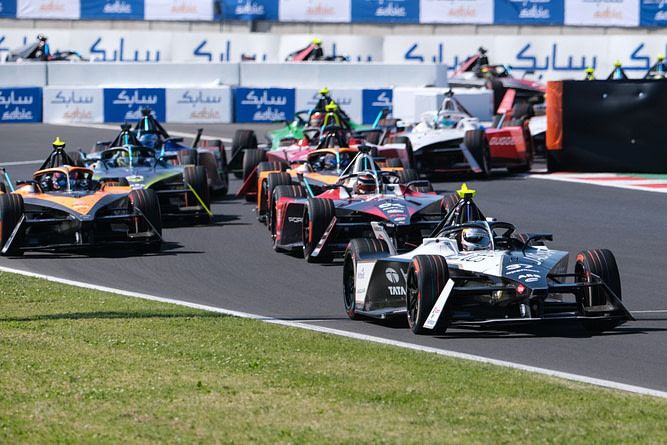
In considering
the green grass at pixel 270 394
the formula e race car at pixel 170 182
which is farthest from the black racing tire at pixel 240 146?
the green grass at pixel 270 394

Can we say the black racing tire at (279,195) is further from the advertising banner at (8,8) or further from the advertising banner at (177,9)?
the advertising banner at (8,8)

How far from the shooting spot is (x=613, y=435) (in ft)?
21.3

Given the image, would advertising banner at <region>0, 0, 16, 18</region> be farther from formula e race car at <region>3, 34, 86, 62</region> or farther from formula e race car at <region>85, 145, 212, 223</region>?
formula e race car at <region>85, 145, 212, 223</region>

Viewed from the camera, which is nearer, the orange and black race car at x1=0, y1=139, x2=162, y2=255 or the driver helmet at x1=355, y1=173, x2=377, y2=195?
the orange and black race car at x1=0, y1=139, x2=162, y2=255

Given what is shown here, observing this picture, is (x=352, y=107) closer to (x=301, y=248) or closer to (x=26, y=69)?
(x=26, y=69)

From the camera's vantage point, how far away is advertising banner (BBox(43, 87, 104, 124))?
3562cm

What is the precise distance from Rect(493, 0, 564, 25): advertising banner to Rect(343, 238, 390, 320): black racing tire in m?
34.4

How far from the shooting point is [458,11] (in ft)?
146

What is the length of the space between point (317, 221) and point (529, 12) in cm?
3192

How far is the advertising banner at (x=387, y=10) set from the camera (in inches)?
1761

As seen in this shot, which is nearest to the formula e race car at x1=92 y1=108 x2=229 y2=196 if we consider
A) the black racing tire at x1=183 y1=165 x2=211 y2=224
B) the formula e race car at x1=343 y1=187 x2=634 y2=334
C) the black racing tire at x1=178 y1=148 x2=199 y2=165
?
the black racing tire at x1=178 y1=148 x2=199 y2=165

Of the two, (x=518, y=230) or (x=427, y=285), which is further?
(x=518, y=230)

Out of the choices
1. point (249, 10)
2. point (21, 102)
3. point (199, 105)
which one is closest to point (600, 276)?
point (199, 105)

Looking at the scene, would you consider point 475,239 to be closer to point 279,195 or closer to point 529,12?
point 279,195
